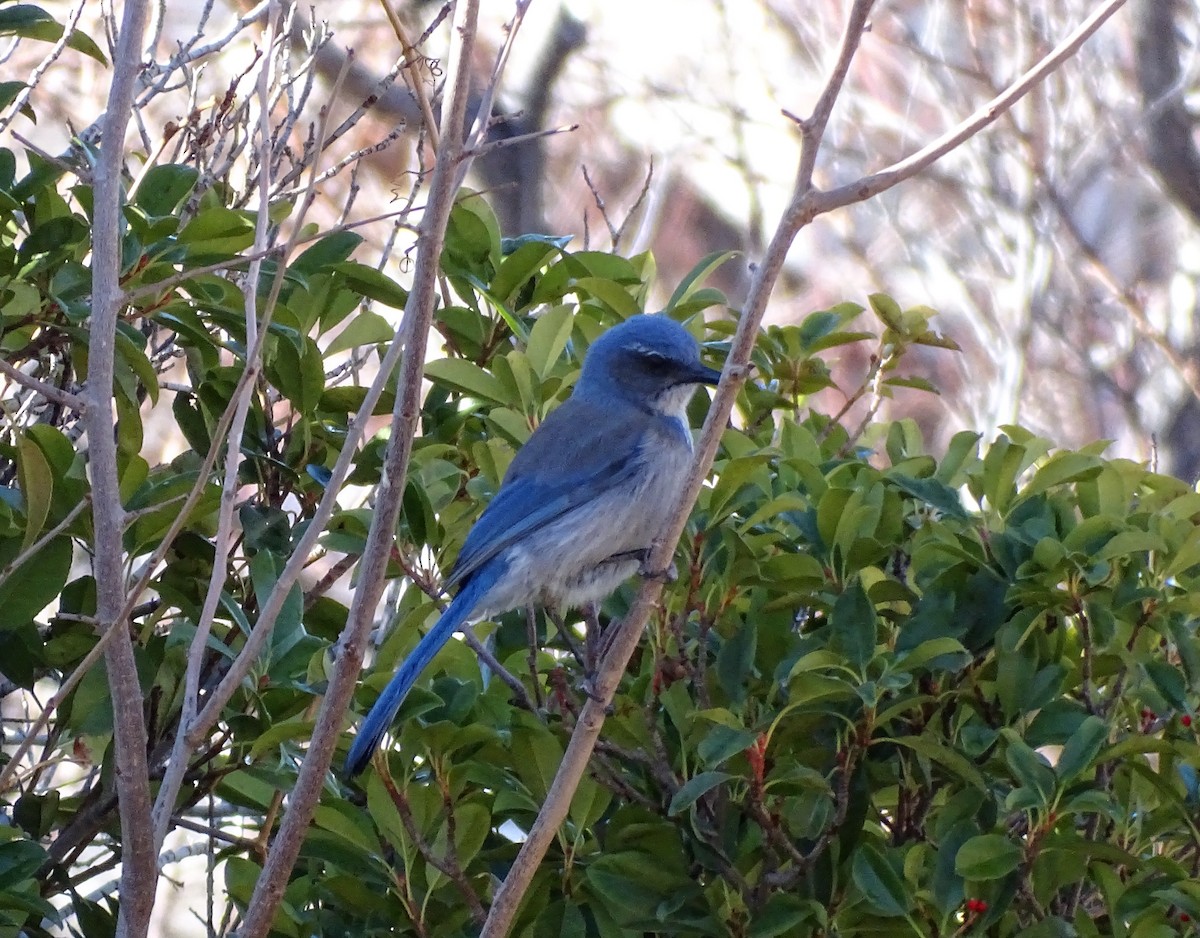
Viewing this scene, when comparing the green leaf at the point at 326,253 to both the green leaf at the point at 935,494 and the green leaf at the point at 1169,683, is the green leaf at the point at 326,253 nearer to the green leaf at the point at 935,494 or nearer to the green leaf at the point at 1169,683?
the green leaf at the point at 935,494

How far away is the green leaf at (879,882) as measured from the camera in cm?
220

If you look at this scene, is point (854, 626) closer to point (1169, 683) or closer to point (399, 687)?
point (1169, 683)

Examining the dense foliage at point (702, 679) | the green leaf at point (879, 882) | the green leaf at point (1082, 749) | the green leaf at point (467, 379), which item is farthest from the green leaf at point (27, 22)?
the green leaf at point (1082, 749)

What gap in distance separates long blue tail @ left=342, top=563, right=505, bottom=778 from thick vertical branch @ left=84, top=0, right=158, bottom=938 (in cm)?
37

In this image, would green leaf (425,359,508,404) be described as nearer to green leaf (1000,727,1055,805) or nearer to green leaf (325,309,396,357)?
green leaf (325,309,396,357)

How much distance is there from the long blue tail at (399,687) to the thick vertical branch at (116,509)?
37cm

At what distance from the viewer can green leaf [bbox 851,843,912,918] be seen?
86.7 inches

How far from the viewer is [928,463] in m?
2.81

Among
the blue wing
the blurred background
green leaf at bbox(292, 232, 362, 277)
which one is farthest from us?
the blurred background

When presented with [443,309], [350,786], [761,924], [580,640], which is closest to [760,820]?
[761,924]

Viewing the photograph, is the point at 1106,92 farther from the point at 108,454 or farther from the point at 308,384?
the point at 108,454

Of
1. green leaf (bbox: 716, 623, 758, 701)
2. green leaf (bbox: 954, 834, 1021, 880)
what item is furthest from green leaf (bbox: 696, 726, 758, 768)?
green leaf (bbox: 954, 834, 1021, 880)

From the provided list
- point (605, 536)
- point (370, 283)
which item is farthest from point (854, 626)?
point (605, 536)

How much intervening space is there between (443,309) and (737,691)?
3.78ft
